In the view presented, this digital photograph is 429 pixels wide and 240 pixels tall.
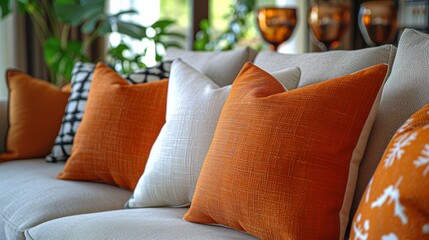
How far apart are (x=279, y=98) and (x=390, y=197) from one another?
50cm

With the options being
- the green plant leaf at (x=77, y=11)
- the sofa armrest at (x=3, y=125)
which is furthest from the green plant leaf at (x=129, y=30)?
the sofa armrest at (x=3, y=125)

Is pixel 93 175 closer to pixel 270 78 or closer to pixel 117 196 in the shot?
pixel 117 196

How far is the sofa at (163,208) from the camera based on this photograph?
1548 millimetres

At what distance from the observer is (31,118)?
262 centimetres

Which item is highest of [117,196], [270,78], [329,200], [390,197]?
[270,78]

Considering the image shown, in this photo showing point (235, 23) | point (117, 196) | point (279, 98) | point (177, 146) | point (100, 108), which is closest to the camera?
point (279, 98)

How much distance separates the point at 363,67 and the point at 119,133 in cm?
82

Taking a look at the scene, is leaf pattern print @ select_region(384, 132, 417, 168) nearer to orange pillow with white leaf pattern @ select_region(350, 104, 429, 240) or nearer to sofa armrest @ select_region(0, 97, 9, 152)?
orange pillow with white leaf pattern @ select_region(350, 104, 429, 240)

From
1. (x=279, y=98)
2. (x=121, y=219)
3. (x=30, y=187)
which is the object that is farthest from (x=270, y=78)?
(x=30, y=187)

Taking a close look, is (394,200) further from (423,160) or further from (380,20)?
(380,20)

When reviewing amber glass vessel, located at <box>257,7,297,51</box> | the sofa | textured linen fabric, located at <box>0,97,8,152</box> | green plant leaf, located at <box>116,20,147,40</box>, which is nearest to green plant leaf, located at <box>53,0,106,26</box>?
green plant leaf, located at <box>116,20,147,40</box>

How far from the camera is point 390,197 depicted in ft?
3.59

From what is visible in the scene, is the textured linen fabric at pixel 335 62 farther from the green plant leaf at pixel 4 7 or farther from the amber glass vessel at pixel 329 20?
the green plant leaf at pixel 4 7

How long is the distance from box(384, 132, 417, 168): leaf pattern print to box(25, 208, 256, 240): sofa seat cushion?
0.48 m
